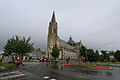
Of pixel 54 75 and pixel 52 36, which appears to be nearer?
pixel 54 75

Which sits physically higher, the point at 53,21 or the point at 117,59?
the point at 53,21

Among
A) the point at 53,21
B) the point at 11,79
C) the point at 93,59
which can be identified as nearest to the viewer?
the point at 11,79

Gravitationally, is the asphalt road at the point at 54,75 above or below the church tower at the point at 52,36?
below

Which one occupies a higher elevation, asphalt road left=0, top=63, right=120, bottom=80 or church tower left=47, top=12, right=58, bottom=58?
church tower left=47, top=12, right=58, bottom=58

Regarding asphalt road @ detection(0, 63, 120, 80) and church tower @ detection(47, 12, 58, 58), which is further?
church tower @ detection(47, 12, 58, 58)

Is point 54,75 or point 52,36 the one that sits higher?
point 52,36

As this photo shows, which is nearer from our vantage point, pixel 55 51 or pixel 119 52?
pixel 55 51

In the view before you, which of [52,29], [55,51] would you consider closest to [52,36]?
[52,29]

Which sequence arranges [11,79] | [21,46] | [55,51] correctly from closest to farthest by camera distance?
[11,79], [21,46], [55,51]

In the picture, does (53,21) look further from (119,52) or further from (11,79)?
(11,79)

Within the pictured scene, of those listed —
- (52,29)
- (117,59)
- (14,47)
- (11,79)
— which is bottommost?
(117,59)

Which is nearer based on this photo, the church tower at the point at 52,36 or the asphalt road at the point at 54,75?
the asphalt road at the point at 54,75

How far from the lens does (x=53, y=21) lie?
289ft

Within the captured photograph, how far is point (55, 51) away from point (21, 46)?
130 ft
